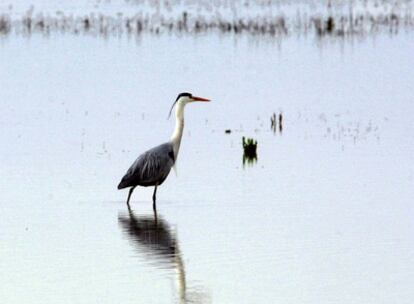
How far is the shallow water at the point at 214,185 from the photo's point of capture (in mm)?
10867

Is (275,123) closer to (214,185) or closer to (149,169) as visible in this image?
(214,185)

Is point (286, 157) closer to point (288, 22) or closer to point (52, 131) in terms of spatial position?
point (52, 131)

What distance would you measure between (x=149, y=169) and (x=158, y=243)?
9.20 ft

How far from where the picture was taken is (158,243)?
12.6 metres

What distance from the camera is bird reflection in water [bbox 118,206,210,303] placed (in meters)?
10.4

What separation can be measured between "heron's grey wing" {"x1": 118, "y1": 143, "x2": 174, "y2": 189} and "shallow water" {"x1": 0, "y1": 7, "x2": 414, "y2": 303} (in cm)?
26

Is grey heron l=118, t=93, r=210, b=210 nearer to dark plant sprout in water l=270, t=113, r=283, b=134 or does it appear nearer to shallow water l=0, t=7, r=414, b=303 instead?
shallow water l=0, t=7, r=414, b=303

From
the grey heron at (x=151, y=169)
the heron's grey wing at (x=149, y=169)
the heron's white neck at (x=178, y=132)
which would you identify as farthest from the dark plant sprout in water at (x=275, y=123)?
the heron's grey wing at (x=149, y=169)

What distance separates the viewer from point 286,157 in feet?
59.4

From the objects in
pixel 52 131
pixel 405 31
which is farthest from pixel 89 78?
pixel 405 31

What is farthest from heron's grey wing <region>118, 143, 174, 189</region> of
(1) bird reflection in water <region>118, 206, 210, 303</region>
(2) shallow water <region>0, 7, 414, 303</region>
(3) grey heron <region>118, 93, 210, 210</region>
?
(1) bird reflection in water <region>118, 206, 210, 303</region>

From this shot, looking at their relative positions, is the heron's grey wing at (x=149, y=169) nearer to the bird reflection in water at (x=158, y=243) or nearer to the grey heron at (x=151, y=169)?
the grey heron at (x=151, y=169)

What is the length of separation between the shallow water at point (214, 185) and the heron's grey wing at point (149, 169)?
265 millimetres

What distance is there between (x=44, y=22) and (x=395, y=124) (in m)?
22.1
